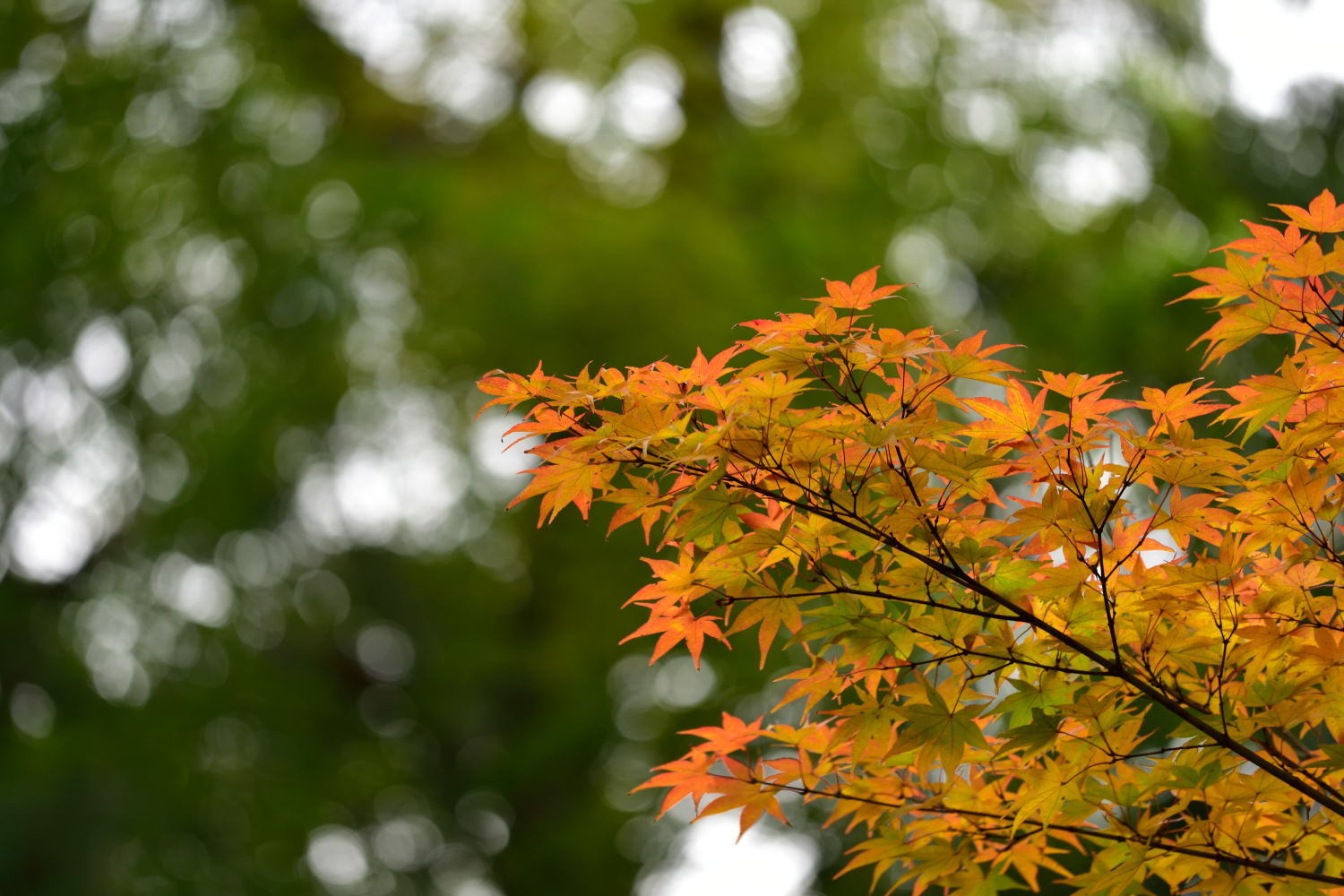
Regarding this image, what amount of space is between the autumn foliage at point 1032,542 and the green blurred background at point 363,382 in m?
2.62

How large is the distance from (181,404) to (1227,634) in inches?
166

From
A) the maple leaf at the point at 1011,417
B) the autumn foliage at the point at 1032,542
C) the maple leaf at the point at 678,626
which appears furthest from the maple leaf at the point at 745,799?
the maple leaf at the point at 1011,417

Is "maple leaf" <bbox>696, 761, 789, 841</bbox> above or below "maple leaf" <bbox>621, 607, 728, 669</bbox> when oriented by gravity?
below

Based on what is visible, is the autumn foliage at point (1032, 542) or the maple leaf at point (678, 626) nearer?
the autumn foliage at point (1032, 542)

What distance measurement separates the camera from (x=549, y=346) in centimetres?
461

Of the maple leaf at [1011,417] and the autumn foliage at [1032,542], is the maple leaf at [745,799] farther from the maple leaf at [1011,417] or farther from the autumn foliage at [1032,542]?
the maple leaf at [1011,417]

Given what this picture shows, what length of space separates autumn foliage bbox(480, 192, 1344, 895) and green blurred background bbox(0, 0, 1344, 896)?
8.59 feet

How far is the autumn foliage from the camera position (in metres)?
1.10

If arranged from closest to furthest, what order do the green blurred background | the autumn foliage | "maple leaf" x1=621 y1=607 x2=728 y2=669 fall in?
1. the autumn foliage
2. "maple leaf" x1=621 y1=607 x2=728 y2=669
3. the green blurred background

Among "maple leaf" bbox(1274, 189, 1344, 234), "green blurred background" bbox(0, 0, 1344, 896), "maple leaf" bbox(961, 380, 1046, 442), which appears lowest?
Answer: "green blurred background" bbox(0, 0, 1344, 896)

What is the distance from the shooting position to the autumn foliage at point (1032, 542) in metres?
1.10

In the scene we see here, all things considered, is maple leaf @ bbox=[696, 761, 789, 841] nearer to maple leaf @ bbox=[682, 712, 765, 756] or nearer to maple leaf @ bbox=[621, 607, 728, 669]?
maple leaf @ bbox=[682, 712, 765, 756]

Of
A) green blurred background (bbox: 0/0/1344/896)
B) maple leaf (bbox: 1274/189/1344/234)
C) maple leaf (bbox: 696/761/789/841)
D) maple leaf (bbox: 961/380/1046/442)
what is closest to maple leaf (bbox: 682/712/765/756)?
maple leaf (bbox: 696/761/789/841)

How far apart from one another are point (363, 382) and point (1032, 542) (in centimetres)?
415
